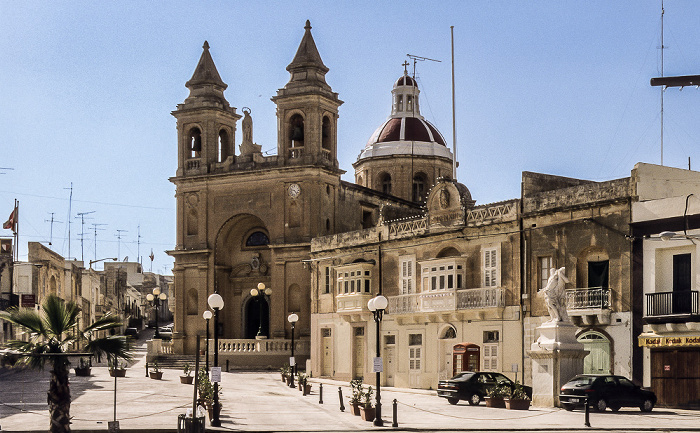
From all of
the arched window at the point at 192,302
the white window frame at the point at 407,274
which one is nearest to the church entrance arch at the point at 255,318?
the arched window at the point at 192,302

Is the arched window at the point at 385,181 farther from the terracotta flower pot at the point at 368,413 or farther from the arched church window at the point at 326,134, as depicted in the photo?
the terracotta flower pot at the point at 368,413

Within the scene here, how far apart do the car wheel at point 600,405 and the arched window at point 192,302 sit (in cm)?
3546

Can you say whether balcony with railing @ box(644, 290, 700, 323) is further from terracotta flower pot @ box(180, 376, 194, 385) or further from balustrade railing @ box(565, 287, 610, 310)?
terracotta flower pot @ box(180, 376, 194, 385)

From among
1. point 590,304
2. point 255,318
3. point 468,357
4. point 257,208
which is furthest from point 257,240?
point 590,304

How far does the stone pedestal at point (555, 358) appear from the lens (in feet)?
108

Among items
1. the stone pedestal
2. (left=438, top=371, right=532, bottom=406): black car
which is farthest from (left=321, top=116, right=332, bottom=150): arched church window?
the stone pedestal

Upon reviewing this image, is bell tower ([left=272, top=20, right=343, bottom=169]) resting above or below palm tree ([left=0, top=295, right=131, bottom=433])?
above

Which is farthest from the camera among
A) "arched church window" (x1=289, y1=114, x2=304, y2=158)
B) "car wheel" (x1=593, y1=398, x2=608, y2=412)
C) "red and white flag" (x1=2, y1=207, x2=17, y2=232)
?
"red and white flag" (x1=2, y1=207, x2=17, y2=232)

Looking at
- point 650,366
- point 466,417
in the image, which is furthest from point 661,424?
point 650,366

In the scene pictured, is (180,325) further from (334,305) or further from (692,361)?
(692,361)

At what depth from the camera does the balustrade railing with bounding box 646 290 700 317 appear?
34.6 meters

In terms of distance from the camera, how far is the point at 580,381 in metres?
32.1

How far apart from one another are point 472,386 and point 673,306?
280 inches

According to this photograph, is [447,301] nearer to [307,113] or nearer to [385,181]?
[307,113]
